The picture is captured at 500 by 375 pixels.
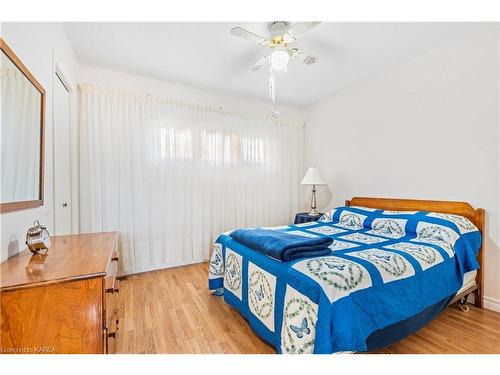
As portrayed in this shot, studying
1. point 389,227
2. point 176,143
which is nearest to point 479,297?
point 389,227

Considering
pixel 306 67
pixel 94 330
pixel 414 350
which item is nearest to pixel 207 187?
pixel 306 67

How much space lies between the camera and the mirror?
112 cm

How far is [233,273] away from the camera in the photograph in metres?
2.06

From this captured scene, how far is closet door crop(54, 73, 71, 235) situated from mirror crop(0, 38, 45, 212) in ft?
1.57

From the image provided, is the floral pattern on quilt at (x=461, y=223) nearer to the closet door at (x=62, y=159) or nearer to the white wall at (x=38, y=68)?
the white wall at (x=38, y=68)

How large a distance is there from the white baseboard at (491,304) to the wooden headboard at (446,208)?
1.5 inches

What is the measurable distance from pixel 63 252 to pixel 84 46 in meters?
2.11

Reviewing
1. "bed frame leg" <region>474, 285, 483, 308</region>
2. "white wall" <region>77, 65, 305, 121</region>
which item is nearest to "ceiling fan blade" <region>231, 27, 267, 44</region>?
"white wall" <region>77, 65, 305, 121</region>

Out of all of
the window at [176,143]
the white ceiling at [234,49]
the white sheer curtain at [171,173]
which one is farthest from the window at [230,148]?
the white ceiling at [234,49]

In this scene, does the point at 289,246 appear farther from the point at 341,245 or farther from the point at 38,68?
the point at 38,68

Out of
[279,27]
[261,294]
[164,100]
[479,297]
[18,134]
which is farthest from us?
[164,100]

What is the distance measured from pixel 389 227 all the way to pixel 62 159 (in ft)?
10.4

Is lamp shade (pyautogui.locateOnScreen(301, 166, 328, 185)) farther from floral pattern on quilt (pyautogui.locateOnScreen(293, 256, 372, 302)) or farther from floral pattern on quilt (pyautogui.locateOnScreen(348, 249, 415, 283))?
floral pattern on quilt (pyautogui.locateOnScreen(293, 256, 372, 302))

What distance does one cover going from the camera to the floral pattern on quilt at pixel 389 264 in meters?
1.44
